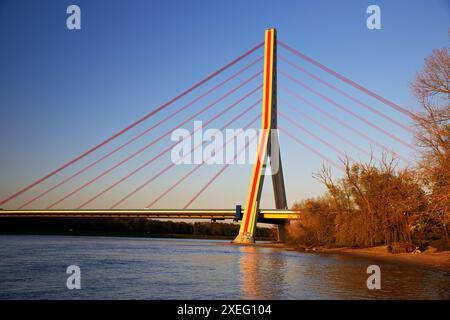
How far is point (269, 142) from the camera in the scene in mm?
50094

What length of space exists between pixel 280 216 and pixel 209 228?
269ft

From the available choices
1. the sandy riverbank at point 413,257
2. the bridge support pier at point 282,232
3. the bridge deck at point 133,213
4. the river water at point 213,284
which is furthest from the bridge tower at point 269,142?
the river water at point 213,284

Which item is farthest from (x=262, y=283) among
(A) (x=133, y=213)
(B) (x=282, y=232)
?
(B) (x=282, y=232)

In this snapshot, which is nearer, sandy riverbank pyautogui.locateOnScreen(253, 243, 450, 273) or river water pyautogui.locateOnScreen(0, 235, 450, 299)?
river water pyautogui.locateOnScreen(0, 235, 450, 299)

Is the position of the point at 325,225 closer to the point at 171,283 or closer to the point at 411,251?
the point at 411,251

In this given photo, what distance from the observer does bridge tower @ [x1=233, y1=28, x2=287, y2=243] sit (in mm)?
49375

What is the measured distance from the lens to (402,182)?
40.0m

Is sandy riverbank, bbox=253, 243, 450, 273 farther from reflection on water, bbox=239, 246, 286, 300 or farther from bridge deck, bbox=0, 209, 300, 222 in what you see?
bridge deck, bbox=0, 209, 300, 222

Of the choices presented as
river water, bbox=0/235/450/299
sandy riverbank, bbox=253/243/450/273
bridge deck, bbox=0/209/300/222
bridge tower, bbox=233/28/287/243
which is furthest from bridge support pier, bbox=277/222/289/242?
river water, bbox=0/235/450/299

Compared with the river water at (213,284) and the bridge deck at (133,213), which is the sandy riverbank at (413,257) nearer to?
the river water at (213,284)

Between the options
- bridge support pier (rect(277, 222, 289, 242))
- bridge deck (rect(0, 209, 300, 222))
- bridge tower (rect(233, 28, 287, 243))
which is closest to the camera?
bridge tower (rect(233, 28, 287, 243))
